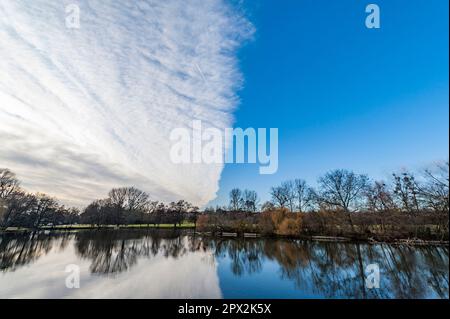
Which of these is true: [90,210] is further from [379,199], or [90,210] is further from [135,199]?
[379,199]

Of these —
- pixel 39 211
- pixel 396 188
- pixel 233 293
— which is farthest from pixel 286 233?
pixel 39 211

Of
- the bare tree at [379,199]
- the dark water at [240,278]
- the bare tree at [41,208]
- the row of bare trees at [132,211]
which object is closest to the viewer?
the dark water at [240,278]

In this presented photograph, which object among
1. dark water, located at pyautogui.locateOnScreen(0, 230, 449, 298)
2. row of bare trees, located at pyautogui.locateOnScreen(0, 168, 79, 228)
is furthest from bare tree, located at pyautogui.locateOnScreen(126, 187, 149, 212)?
dark water, located at pyautogui.locateOnScreen(0, 230, 449, 298)

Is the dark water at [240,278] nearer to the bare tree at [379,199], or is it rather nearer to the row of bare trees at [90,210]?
the bare tree at [379,199]

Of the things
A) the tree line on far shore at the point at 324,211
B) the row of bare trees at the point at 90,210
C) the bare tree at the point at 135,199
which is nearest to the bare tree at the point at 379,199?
the tree line on far shore at the point at 324,211

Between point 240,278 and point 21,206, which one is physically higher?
point 21,206

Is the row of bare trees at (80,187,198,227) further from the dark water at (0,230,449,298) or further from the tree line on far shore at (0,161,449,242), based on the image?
the dark water at (0,230,449,298)

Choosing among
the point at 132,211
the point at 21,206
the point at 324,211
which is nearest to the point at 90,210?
the point at 132,211

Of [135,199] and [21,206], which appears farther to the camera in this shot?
[135,199]

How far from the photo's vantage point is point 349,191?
24859 millimetres
